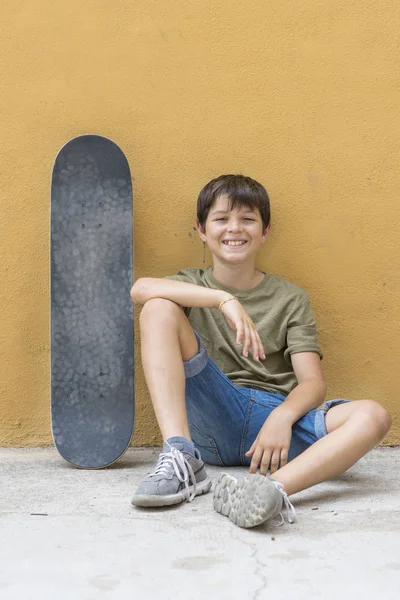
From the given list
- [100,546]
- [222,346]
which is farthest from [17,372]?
[100,546]

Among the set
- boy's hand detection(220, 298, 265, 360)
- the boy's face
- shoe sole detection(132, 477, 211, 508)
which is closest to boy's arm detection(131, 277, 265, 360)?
boy's hand detection(220, 298, 265, 360)

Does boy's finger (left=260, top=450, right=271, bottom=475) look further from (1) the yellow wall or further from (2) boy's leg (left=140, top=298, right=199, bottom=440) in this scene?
(1) the yellow wall

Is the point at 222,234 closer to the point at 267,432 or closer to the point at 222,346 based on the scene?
the point at 222,346

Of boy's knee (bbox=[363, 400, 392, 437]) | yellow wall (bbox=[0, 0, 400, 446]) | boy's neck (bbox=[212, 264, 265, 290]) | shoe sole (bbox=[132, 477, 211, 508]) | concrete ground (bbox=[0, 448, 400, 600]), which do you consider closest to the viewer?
concrete ground (bbox=[0, 448, 400, 600])

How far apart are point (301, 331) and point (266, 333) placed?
4.0 inches

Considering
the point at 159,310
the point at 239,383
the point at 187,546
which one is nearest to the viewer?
the point at 187,546

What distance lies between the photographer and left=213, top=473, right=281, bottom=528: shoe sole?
160cm

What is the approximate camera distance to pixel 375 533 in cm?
162

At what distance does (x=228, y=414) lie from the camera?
6.91ft

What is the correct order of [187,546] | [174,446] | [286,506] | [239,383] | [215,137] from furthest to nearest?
[215,137], [239,383], [174,446], [286,506], [187,546]

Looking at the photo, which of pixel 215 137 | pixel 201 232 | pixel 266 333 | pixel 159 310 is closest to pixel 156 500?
pixel 159 310

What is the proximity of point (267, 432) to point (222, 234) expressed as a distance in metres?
0.62

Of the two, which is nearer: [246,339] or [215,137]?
[246,339]

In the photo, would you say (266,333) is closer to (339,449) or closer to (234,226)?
(234,226)
